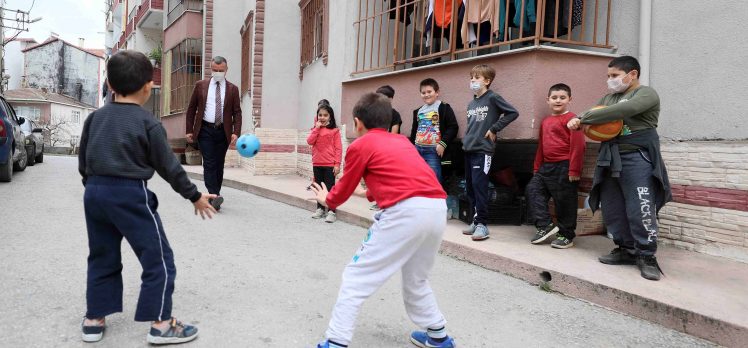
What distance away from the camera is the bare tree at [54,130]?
43.2m

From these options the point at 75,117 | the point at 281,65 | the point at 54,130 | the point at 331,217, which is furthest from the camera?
the point at 75,117

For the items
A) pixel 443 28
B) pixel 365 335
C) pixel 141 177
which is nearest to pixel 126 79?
pixel 141 177

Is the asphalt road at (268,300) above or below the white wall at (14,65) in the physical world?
below

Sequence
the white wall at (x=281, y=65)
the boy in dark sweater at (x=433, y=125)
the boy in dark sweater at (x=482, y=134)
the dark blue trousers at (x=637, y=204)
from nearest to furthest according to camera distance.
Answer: the dark blue trousers at (x=637, y=204)
the boy in dark sweater at (x=482, y=134)
the boy in dark sweater at (x=433, y=125)
the white wall at (x=281, y=65)

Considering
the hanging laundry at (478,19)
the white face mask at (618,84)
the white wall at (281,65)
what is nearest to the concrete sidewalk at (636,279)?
the white face mask at (618,84)

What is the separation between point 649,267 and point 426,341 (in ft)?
7.20

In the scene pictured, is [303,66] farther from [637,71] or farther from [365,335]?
[365,335]

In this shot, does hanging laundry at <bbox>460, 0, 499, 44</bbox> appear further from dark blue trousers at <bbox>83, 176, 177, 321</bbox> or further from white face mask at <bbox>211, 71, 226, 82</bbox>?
dark blue trousers at <bbox>83, 176, 177, 321</bbox>

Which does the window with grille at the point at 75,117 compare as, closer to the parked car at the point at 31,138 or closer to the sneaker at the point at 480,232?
the parked car at the point at 31,138

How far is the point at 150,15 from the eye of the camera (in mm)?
24359

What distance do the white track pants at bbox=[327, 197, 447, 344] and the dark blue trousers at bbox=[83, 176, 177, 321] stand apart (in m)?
Result: 0.92

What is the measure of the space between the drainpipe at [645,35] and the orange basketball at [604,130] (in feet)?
4.69

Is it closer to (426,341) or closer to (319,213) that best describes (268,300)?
(426,341)

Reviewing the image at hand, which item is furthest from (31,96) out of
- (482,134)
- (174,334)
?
(174,334)
